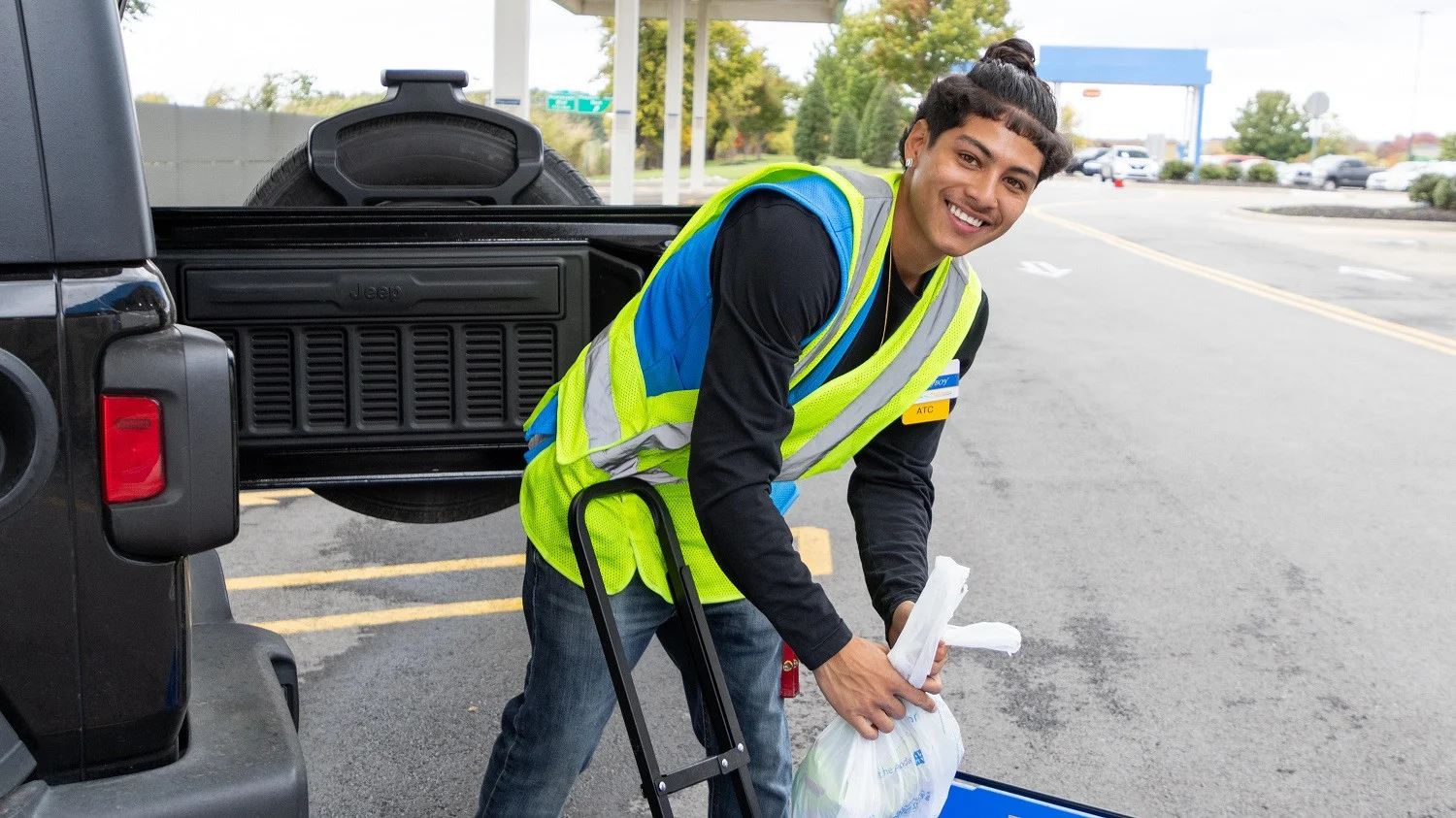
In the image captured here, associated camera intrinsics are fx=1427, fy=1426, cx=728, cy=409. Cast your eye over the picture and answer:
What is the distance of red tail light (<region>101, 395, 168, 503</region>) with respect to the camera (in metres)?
1.89

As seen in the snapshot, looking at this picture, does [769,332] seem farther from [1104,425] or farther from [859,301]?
[1104,425]

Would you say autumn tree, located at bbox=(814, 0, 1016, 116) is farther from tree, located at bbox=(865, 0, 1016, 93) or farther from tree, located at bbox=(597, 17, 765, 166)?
tree, located at bbox=(597, 17, 765, 166)

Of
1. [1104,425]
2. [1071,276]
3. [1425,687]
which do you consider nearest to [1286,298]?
[1071,276]

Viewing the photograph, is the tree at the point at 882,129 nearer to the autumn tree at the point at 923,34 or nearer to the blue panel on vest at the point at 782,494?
the autumn tree at the point at 923,34

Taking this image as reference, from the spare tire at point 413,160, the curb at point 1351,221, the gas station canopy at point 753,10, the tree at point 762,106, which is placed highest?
the gas station canopy at point 753,10

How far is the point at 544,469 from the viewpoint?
8.46ft

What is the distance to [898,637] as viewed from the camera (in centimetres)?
239

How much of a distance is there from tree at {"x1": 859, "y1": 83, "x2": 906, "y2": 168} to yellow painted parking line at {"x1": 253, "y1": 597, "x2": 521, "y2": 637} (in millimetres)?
53159

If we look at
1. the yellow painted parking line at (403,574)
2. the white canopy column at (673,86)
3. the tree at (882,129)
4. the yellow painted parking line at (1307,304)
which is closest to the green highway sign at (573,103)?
the white canopy column at (673,86)

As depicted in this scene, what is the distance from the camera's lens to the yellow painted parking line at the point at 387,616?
16.4 feet

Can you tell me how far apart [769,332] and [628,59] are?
22.3m

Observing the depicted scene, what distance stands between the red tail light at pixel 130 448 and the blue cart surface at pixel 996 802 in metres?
1.38

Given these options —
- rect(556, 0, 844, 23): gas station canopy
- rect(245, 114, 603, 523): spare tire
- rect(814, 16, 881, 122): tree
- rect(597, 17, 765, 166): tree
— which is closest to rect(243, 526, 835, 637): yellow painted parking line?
rect(245, 114, 603, 523): spare tire

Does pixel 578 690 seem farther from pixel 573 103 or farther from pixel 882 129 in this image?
pixel 882 129
